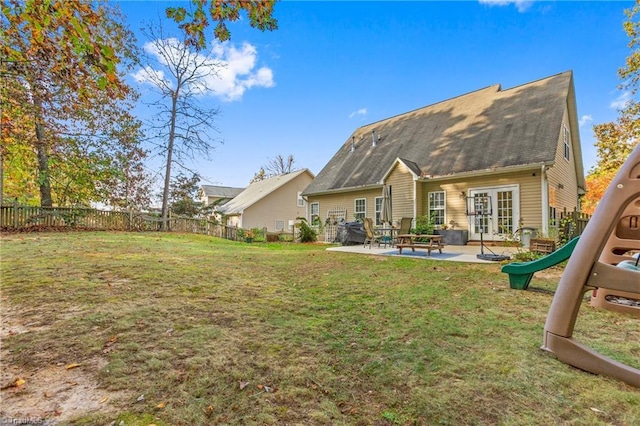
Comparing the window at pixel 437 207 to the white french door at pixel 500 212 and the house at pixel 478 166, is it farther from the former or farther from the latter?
the white french door at pixel 500 212

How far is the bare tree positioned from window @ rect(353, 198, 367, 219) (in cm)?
1079

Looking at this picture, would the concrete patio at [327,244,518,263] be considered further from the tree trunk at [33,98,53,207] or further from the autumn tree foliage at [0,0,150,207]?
the tree trunk at [33,98,53,207]

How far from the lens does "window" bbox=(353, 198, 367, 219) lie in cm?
1658

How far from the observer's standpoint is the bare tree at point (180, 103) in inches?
736

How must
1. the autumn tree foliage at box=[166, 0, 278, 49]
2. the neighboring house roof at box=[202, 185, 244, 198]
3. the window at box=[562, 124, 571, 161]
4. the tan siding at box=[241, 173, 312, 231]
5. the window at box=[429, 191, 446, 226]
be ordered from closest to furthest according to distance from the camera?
the autumn tree foliage at box=[166, 0, 278, 49]
the window at box=[562, 124, 571, 161]
the window at box=[429, 191, 446, 226]
the tan siding at box=[241, 173, 312, 231]
the neighboring house roof at box=[202, 185, 244, 198]

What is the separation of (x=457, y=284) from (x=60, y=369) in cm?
511

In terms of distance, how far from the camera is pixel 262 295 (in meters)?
4.24

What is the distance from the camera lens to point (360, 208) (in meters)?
16.9

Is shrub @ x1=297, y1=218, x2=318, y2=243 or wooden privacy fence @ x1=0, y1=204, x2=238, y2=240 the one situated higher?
wooden privacy fence @ x1=0, y1=204, x2=238, y2=240

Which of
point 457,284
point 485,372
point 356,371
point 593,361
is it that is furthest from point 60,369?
point 457,284

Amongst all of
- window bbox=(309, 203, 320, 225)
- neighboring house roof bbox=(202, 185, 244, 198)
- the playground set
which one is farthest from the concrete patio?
neighboring house roof bbox=(202, 185, 244, 198)

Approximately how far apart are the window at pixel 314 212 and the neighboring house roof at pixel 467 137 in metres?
1.05

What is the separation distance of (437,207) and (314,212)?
28.0 feet

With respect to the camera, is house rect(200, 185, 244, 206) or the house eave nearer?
the house eave
